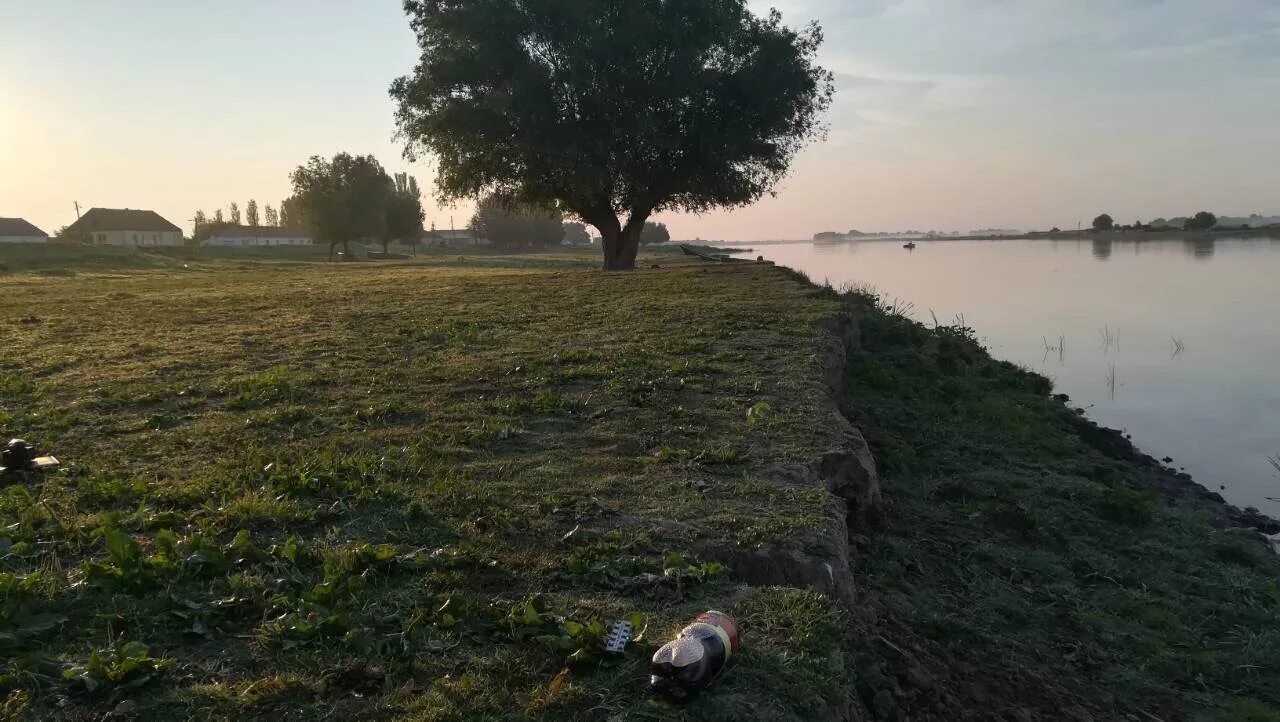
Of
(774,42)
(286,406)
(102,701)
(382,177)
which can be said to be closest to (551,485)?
(102,701)

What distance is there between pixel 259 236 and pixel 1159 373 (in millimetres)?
110509

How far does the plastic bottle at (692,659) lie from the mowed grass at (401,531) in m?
0.07

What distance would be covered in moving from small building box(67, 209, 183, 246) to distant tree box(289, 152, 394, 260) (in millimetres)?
33781

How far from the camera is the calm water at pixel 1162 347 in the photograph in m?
11.7

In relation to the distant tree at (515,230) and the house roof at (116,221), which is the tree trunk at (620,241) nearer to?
the distant tree at (515,230)

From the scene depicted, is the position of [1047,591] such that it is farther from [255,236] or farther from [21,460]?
[255,236]

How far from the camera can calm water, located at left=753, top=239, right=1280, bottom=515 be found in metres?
11.7

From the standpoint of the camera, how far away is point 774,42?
84.2ft

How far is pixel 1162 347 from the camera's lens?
19.3 meters

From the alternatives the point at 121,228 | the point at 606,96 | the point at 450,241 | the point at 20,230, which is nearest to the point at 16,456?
the point at 606,96

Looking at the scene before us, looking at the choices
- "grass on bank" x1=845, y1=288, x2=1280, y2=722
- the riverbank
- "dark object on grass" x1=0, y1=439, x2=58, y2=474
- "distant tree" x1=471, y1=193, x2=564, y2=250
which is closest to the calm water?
the riverbank

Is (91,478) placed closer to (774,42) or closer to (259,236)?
(774,42)

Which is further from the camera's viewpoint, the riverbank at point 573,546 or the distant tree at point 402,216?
the distant tree at point 402,216

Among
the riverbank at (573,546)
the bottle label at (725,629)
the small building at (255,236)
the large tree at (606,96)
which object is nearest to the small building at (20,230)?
the small building at (255,236)
